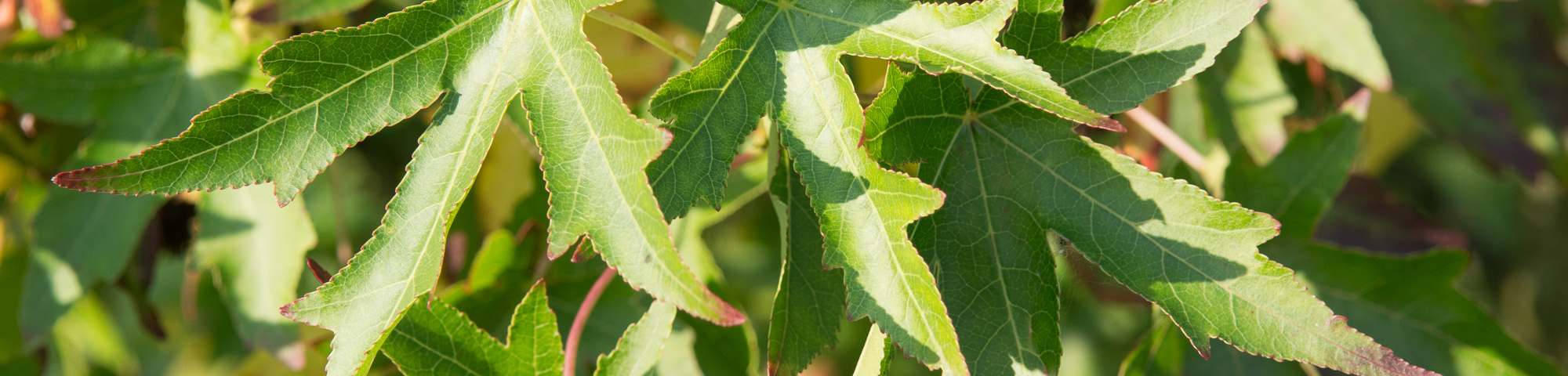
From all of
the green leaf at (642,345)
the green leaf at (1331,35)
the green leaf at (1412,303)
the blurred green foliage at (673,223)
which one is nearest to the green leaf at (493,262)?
the blurred green foliage at (673,223)

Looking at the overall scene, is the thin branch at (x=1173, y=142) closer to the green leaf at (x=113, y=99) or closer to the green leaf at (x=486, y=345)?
the green leaf at (x=486, y=345)

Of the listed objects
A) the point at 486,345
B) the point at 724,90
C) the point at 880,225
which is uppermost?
the point at 724,90

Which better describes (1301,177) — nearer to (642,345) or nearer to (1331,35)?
(1331,35)

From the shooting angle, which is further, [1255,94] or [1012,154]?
[1255,94]

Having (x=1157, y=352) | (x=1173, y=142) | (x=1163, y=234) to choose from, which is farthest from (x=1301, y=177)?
(x=1163, y=234)

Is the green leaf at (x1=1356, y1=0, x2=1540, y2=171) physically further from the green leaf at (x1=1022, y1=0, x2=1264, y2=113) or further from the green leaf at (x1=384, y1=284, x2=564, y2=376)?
the green leaf at (x1=384, y1=284, x2=564, y2=376)
